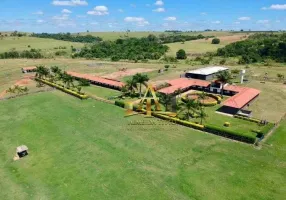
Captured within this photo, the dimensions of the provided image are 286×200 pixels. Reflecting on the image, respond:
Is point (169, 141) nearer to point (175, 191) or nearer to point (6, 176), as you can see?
point (175, 191)

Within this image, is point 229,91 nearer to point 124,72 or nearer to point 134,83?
point 134,83

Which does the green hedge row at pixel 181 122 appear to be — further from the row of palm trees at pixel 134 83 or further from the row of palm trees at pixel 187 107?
the row of palm trees at pixel 134 83

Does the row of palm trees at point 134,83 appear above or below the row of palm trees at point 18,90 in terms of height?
above

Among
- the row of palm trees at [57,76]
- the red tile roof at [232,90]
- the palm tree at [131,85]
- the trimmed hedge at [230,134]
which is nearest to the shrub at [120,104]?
the palm tree at [131,85]

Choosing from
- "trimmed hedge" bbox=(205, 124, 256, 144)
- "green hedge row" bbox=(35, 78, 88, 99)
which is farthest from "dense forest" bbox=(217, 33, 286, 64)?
"trimmed hedge" bbox=(205, 124, 256, 144)

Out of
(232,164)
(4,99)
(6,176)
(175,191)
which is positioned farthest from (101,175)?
(4,99)
